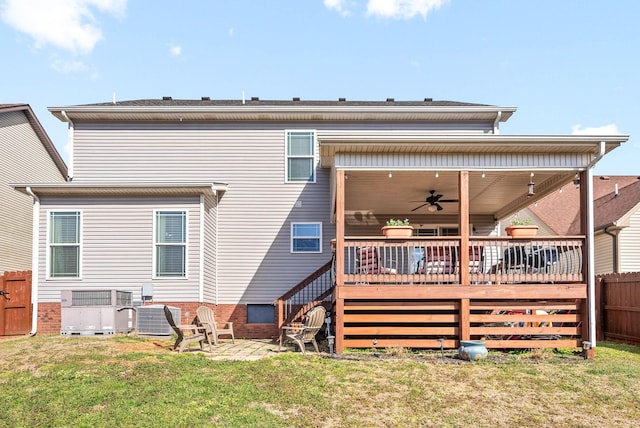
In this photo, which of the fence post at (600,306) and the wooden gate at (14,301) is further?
the wooden gate at (14,301)

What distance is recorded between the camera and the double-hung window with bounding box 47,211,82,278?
13102 mm

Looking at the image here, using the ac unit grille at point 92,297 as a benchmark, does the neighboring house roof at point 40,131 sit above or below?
above

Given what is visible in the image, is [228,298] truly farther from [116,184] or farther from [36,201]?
[36,201]

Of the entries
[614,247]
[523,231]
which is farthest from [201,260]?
[614,247]

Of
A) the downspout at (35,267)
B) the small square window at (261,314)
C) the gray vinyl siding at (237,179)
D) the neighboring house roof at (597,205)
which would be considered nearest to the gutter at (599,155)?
the gray vinyl siding at (237,179)

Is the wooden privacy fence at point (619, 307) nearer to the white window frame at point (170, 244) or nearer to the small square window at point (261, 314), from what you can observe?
the small square window at point (261, 314)

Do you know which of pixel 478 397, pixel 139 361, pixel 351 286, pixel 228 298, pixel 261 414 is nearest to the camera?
pixel 261 414

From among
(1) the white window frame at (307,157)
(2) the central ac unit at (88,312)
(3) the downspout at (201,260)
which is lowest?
(2) the central ac unit at (88,312)

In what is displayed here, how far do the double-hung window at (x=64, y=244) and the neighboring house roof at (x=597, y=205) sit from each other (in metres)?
15.5

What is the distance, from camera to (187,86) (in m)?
18.3

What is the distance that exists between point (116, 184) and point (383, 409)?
818cm

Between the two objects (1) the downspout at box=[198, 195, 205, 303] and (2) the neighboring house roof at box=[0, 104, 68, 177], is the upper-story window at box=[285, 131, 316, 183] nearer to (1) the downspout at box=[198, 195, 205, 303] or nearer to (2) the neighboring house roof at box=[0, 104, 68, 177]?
(1) the downspout at box=[198, 195, 205, 303]

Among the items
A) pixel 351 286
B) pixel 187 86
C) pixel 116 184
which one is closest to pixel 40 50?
pixel 187 86

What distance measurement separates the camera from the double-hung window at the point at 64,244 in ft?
43.0
